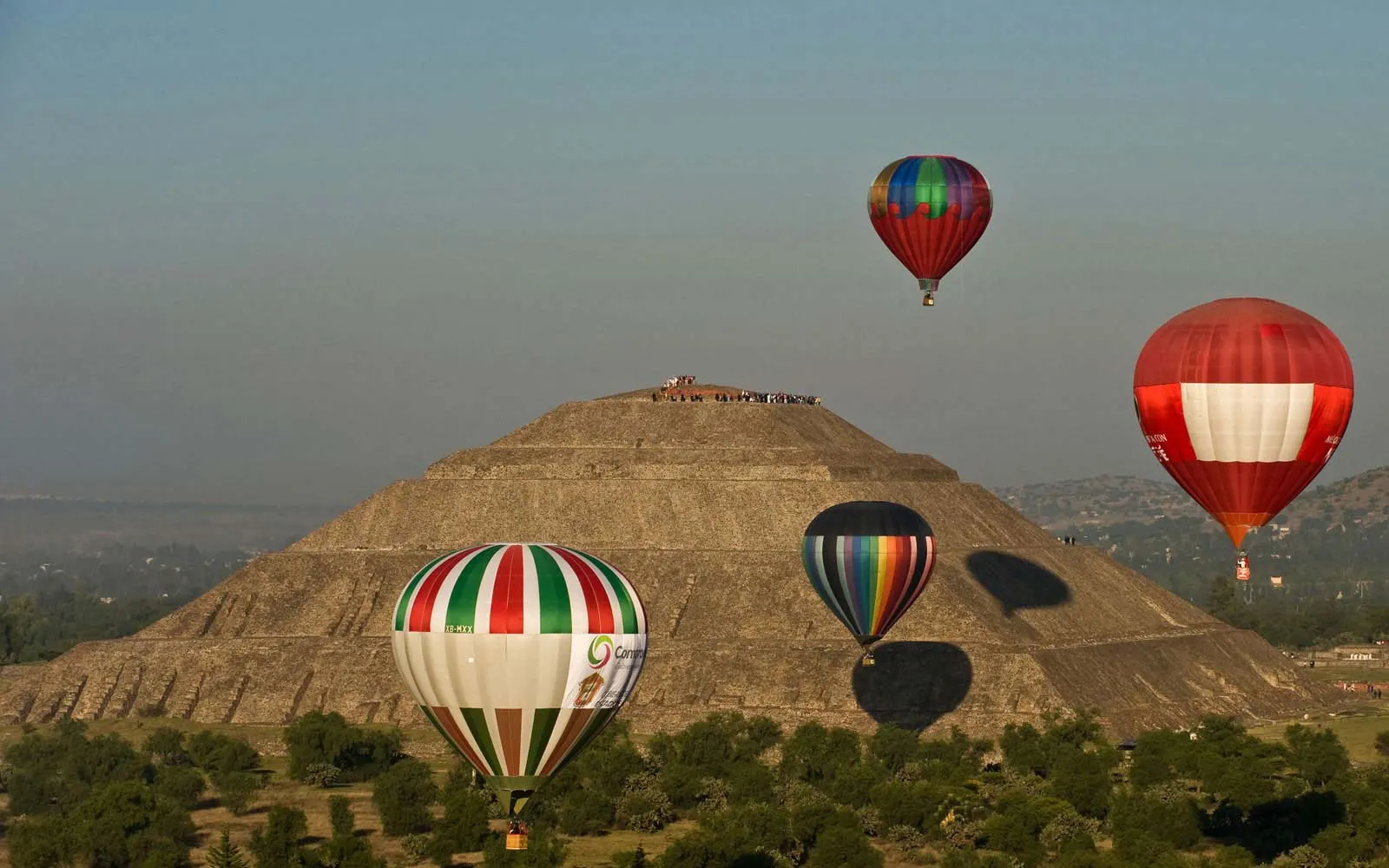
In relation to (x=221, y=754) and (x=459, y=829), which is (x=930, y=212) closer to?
(x=459, y=829)

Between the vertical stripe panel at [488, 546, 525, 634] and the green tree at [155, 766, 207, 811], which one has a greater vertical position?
the vertical stripe panel at [488, 546, 525, 634]

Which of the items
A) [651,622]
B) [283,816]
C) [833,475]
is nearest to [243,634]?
[651,622]

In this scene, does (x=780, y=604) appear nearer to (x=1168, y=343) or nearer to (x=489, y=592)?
(x=1168, y=343)

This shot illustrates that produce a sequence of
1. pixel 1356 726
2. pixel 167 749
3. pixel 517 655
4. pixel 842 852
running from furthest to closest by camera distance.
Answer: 1. pixel 1356 726
2. pixel 167 749
3. pixel 842 852
4. pixel 517 655

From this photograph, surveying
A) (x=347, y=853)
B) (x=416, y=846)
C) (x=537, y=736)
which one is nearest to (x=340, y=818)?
(x=416, y=846)

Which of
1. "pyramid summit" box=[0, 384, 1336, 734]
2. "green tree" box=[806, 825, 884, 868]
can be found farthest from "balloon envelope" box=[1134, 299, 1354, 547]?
"pyramid summit" box=[0, 384, 1336, 734]

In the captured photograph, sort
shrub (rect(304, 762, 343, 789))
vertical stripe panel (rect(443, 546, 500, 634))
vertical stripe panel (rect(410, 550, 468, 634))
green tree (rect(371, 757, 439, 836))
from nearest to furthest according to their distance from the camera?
1. vertical stripe panel (rect(443, 546, 500, 634))
2. vertical stripe panel (rect(410, 550, 468, 634))
3. green tree (rect(371, 757, 439, 836))
4. shrub (rect(304, 762, 343, 789))

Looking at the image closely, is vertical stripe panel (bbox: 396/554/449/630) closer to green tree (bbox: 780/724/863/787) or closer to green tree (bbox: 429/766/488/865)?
green tree (bbox: 429/766/488/865)
